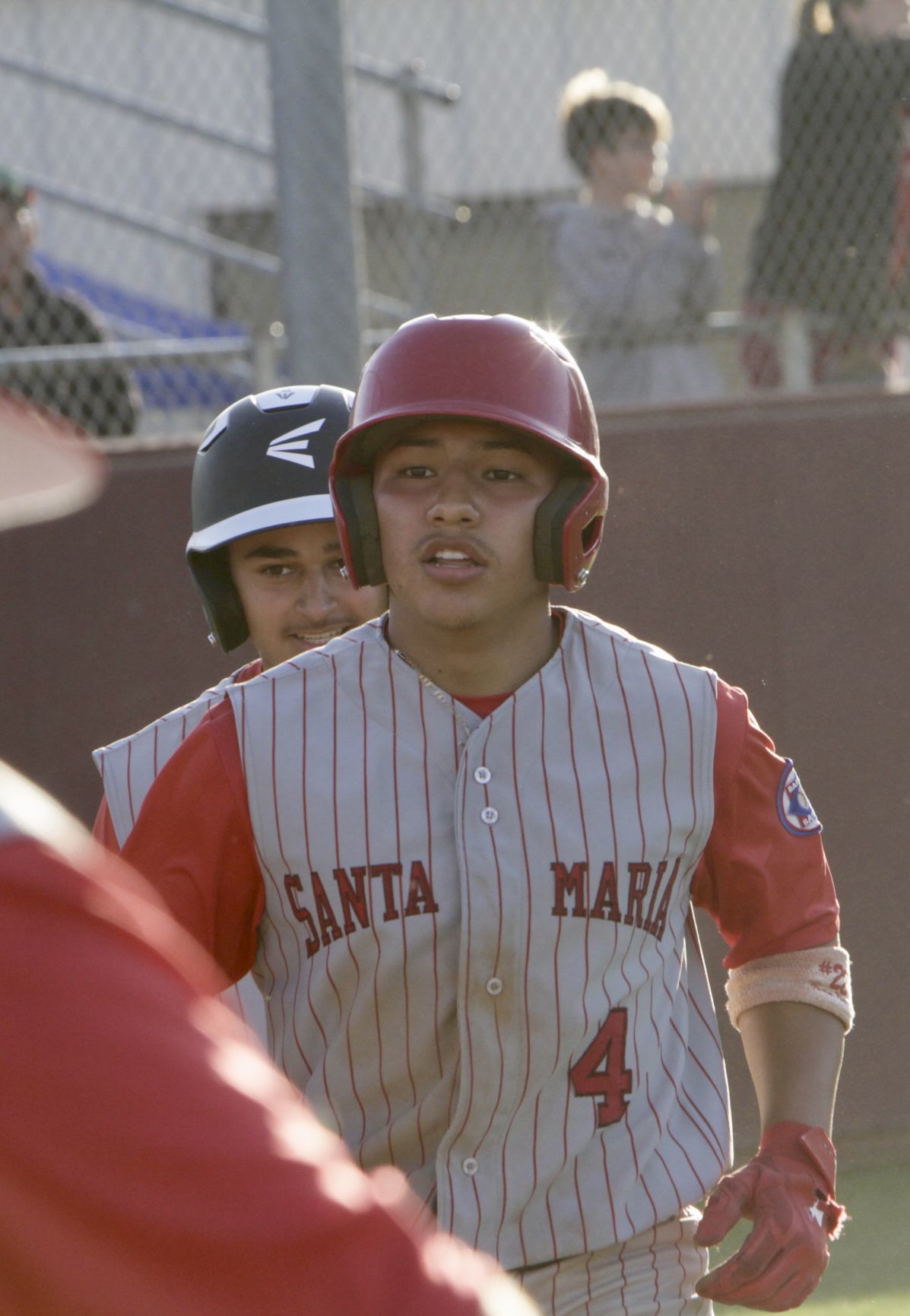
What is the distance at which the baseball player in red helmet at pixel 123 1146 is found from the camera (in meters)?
0.84

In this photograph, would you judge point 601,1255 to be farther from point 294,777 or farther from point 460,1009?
point 294,777

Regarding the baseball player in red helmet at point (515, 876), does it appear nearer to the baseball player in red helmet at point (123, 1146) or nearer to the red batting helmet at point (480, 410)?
the red batting helmet at point (480, 410)

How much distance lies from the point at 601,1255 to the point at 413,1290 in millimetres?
1716

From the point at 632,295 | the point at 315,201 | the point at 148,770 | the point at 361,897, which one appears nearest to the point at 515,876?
the point at 361,897

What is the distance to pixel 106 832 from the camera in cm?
298

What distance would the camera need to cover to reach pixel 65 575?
16.6 ft

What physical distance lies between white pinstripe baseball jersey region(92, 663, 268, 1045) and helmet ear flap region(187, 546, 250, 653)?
0.14 metres

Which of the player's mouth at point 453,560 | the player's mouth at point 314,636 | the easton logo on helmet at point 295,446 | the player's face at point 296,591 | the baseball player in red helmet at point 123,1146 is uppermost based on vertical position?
the baseball player in red helmet at point 123,1146

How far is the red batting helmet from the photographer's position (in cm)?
264

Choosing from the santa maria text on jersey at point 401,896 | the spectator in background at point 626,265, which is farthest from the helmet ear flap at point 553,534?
the spectator in background at point 626,265

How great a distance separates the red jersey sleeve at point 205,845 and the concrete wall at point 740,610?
2.47m

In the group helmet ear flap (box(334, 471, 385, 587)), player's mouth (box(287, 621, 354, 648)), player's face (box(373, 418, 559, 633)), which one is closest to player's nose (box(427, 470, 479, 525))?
player's face (box(373, 418, 559, 633))

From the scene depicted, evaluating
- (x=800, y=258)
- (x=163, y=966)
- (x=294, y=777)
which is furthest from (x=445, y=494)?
(x=800, y=258)

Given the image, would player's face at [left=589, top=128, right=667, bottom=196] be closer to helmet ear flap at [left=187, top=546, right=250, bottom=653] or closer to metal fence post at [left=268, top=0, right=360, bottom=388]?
metal fence post at [left=268, top=0, right=360, bottom=388]
